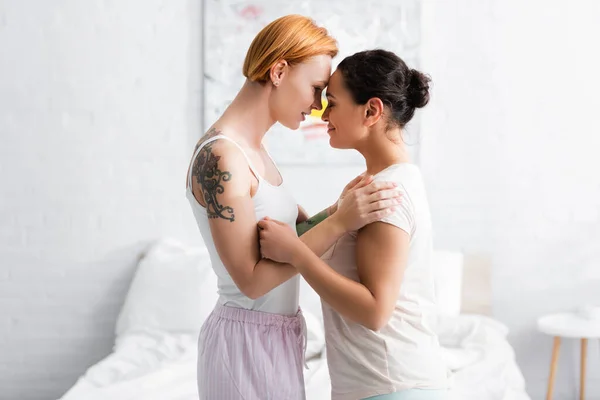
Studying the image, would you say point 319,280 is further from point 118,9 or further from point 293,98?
point 118,9

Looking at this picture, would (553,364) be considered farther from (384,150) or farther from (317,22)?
(384,150)

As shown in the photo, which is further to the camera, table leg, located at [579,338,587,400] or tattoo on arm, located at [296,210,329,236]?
table leg, located at [579,338,587,400]

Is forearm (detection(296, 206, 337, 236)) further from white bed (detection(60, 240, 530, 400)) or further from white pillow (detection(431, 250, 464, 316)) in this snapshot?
white pillow (detection(431, 250, 464, 316))

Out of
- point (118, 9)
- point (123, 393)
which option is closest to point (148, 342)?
point (123, 393)

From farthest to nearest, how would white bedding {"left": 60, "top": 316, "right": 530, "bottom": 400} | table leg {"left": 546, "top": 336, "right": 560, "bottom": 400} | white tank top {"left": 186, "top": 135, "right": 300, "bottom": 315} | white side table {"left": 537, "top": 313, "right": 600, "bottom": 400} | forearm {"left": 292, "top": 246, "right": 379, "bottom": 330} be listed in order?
table leg {"left": 546, "top": 336, "right": 560, "bottom": 400} → white side table {"left": 537, "top": 313, "right": 600, "bottom": 400} → white bedding {"left": 60, "top": 316, "right": 530, "bottom": 400} → white tank top {"left": 186, "top": 135, "right": 300, "bottom": 315} → forearm {"left": 292, "top": 246, "right": 379, "bottom": 330}

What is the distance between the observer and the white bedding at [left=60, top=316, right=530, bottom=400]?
2.36 metres

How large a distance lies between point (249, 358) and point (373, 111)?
59 centimetres

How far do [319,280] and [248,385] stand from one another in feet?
0.98

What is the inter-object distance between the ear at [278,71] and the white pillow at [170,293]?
181cm

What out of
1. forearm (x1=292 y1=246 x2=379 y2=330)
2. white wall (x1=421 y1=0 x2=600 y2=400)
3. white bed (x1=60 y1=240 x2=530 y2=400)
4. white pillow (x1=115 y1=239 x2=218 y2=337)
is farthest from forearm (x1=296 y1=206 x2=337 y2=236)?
white wall (x1=421 y1=0 x2=600 y2=400)

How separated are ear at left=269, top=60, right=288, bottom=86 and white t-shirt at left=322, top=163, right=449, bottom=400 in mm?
305

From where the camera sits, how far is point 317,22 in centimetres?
331

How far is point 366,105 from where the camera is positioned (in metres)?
1.46

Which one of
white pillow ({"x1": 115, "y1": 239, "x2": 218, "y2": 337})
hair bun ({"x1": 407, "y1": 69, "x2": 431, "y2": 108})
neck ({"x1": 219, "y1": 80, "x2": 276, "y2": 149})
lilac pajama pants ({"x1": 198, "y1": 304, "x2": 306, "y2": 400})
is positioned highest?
hair bun ({"x1": 407, "y1": 69, "x2": 431, "y2": 108})
